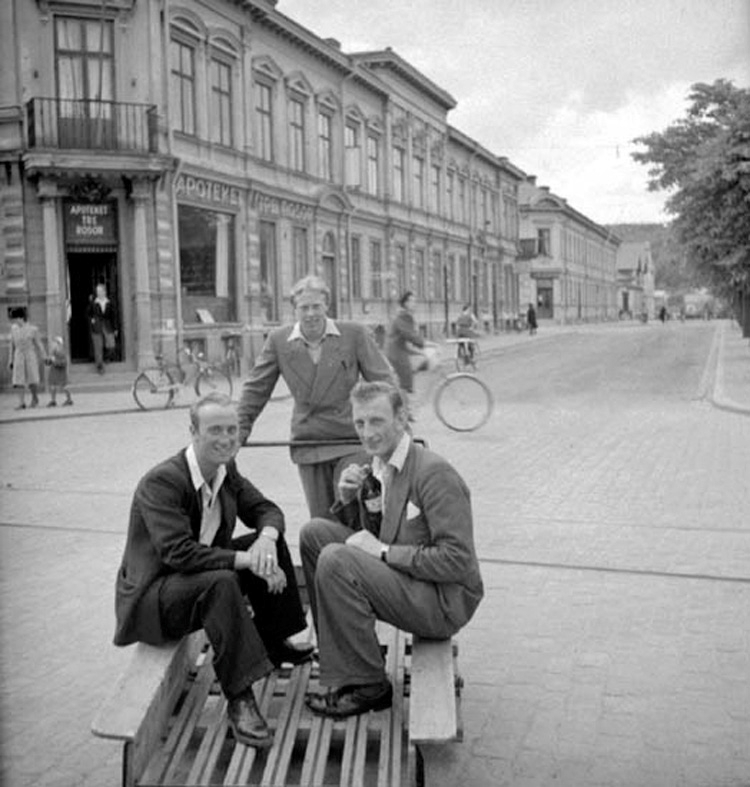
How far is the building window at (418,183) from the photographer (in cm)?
4228

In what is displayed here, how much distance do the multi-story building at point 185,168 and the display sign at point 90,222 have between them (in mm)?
30

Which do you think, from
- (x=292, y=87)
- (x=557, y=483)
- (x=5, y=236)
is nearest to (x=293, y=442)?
(x=557, y=483)

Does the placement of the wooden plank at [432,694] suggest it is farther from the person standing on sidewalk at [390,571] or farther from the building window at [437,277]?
the building window at [437,277]

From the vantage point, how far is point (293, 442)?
200 inches

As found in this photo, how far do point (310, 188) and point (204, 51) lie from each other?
6.77 metres

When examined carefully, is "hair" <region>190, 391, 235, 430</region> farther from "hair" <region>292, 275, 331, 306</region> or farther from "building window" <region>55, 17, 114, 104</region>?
"building window" <region>55, 17, 114, 104</region>

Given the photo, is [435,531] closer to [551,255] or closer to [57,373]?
[57,373]

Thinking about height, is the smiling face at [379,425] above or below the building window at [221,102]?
below

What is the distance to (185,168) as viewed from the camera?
24.4 m

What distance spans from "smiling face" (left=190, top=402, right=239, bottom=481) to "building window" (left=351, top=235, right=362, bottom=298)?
104 feet

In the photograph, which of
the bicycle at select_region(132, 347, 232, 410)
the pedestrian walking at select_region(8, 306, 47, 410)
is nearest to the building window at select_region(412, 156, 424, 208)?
the bicycle at select_region(132, 347, 232, 410)

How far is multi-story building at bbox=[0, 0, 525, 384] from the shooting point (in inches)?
869

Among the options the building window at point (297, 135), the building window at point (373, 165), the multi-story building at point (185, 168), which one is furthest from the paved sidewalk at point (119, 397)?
the building window at point (373, 165)

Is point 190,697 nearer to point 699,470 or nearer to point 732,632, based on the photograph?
point 732,632
